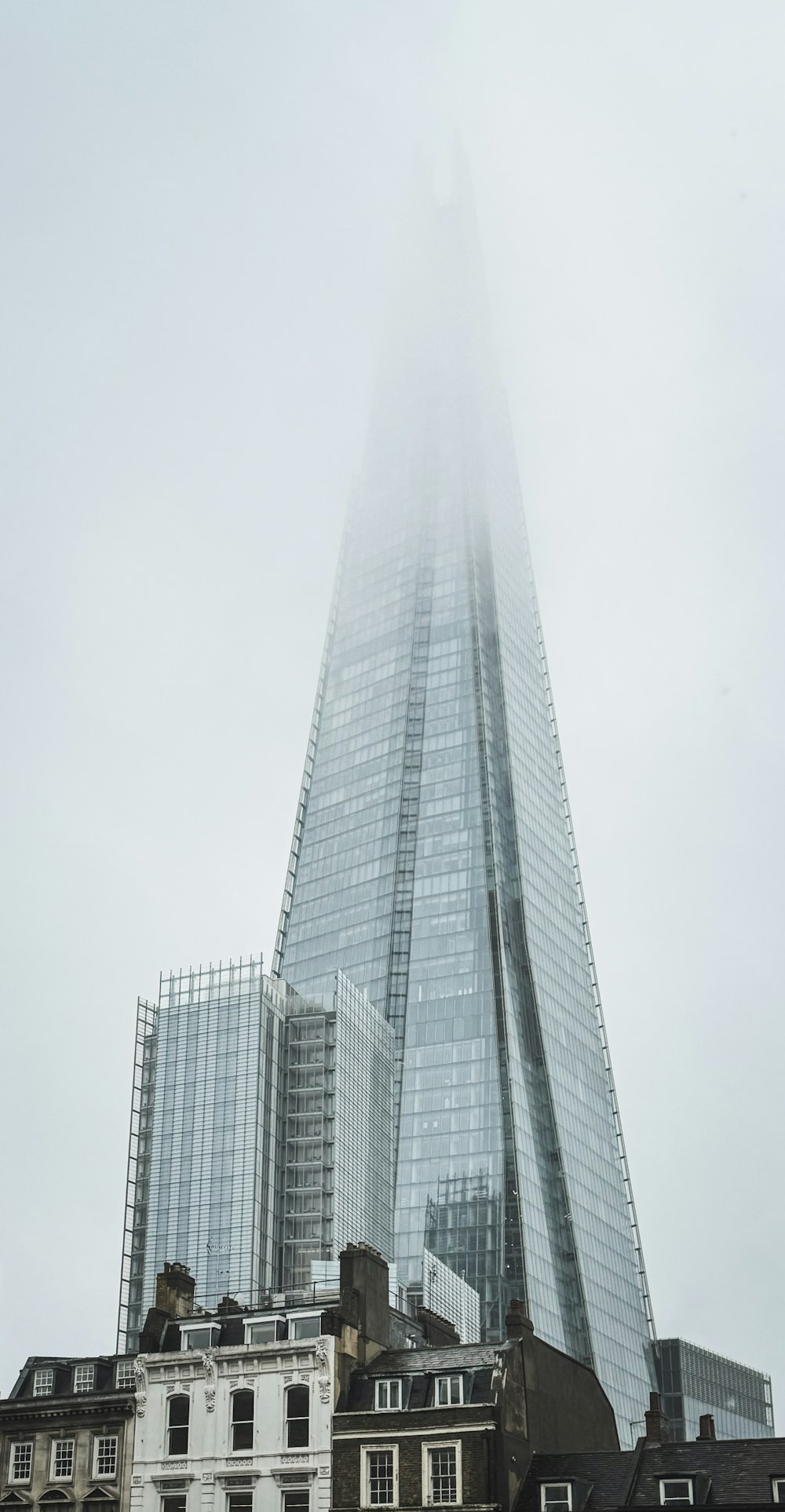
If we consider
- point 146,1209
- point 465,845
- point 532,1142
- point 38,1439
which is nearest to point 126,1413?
point 38,1439

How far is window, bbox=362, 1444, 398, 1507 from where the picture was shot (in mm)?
60531

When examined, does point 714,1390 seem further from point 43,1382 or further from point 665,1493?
point 665,1493

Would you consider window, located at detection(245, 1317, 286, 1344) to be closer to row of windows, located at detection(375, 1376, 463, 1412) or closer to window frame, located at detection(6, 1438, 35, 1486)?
row of windows, located at detection(375, 1376, 463, 1412)

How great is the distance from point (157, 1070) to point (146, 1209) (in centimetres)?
1131

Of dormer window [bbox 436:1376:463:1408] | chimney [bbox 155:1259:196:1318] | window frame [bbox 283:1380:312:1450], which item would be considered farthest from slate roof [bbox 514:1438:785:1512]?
chimney [bbox 155:1259:196:1318]

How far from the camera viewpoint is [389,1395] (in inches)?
2443

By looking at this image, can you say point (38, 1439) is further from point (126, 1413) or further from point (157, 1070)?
point (157, 1070)

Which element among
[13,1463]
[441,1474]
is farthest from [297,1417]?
[13,1463]

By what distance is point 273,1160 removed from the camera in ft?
488

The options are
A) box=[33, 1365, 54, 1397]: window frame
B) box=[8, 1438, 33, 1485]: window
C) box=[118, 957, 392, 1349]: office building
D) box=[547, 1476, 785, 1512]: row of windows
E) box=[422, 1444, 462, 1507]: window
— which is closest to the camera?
box=[547, 1476, 785, 1512]: row of windows

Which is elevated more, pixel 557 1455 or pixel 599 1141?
pixel 599 1141

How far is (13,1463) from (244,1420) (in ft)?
35.0

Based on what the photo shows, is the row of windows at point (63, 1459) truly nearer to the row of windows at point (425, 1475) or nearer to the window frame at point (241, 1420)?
the window frame at point (241, 1420)

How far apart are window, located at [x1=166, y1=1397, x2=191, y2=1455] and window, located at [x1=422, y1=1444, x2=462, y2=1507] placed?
32.2 ft
